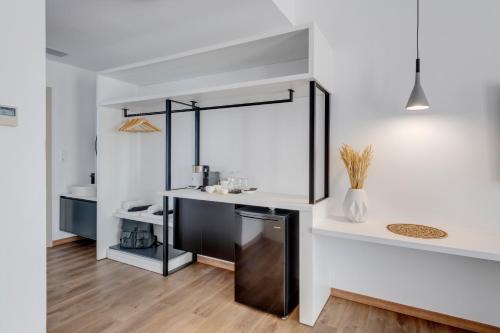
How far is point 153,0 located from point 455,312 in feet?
10.5

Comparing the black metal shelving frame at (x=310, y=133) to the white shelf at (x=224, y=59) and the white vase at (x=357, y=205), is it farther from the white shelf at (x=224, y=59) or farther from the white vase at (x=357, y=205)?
the white shelf at (x=224, y=59)

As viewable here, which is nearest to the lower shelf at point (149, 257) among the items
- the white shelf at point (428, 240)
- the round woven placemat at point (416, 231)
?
the white shelf at point (428, 240)

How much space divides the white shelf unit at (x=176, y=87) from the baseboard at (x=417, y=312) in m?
1.77

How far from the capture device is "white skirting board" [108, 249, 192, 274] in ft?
9.64

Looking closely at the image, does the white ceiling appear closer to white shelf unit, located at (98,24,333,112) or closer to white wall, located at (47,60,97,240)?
white shelf unit, located at (98,24,333,112)

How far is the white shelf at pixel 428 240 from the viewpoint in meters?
1.59

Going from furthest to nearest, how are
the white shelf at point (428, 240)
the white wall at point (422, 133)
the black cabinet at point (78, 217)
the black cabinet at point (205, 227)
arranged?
the black cabinet at point (78, 217) < the black cabinet at point (205, 227) < the white wall at point (422, 133) < the white shelf at point (428, 240)

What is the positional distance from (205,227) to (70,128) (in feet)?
8.67

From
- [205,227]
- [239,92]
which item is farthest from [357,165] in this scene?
[205,227]

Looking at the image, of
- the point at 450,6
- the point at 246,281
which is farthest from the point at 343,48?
the point at 246,281

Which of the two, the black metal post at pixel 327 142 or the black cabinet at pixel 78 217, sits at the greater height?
the black metal post at pixel 327 142

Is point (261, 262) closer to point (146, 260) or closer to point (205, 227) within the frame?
point (205, 227)

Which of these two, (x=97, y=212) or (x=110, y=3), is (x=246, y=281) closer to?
(x=97, y=212)

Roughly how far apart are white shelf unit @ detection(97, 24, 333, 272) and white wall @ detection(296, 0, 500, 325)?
0.35m
